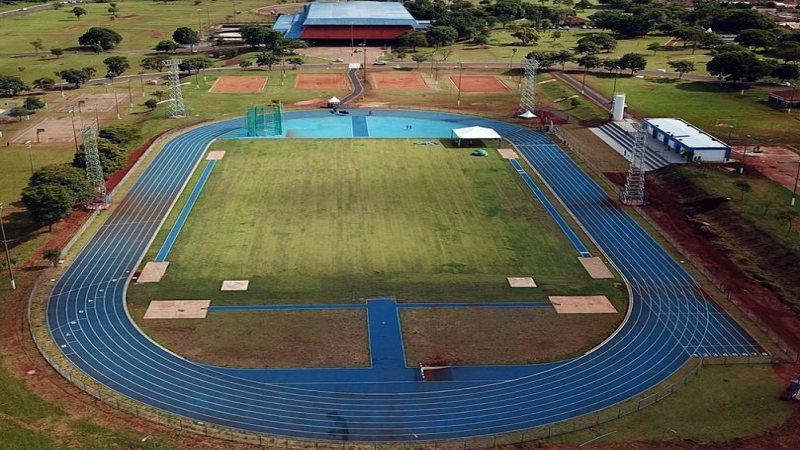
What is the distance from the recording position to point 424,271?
59438mm

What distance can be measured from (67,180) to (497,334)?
134 feet

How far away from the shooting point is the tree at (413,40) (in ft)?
486

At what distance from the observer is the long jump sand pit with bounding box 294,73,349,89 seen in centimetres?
12075

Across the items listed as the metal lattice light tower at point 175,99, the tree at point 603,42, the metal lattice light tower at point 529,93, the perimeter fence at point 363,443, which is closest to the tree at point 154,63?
the metal lattice light tower at point 175,99

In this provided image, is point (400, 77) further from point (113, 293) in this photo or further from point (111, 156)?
point (113, 293)

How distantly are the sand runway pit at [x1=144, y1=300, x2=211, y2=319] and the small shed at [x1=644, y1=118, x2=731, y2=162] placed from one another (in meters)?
53.8

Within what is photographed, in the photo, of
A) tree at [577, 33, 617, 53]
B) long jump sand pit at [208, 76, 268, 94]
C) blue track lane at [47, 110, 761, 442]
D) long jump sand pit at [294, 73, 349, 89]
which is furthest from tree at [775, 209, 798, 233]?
tree at [577, 33, 617, 53]

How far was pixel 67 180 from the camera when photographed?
6550cm

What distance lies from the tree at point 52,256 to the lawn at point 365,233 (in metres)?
7.01

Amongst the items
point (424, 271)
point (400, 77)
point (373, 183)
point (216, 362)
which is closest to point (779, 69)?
point (400, 77)

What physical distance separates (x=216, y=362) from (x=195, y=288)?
34.9 ft

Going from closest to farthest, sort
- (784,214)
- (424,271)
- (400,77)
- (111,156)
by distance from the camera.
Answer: (424,271), (784,214), (111,156), (400,77)

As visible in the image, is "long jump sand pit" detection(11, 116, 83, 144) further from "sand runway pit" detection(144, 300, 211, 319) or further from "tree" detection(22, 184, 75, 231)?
"sand runway pit" detection(144, 300, 211, 319)

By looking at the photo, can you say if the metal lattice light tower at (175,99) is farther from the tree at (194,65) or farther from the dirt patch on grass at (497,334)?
the dirt patch on grass at (497,334)
